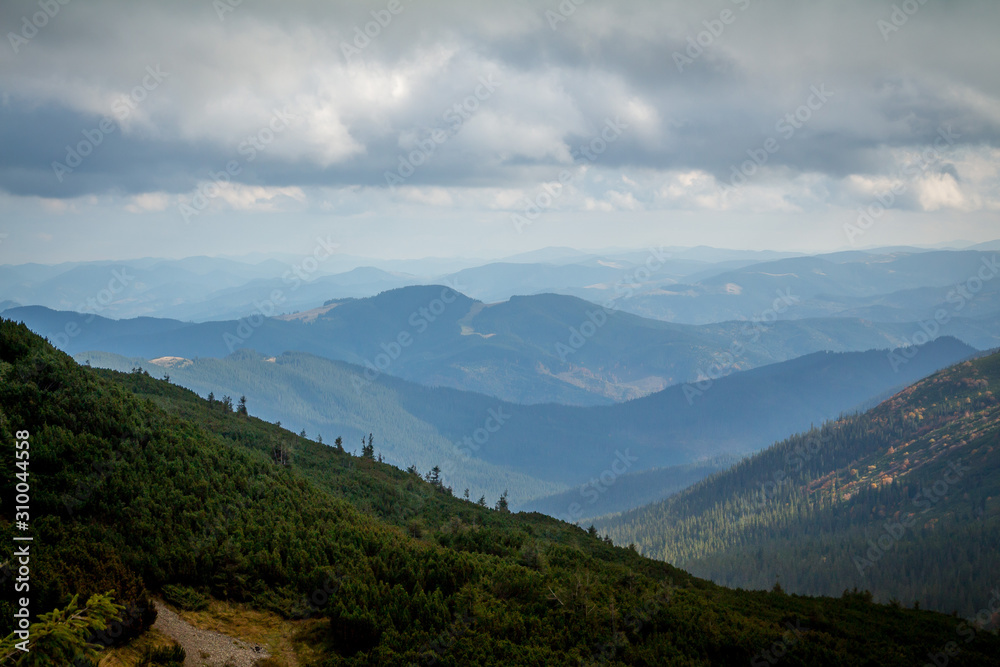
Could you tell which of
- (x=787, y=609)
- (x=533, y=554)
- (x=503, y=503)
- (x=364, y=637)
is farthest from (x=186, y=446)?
(x=503, y=503)

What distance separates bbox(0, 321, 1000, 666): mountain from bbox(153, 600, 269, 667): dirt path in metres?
0.84

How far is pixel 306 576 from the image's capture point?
74.2ft

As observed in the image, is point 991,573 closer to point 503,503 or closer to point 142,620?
point 503,503

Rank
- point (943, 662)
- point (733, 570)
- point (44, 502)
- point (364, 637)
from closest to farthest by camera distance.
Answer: point (364, 637), point (44, 502), point (943, 662), point (733, 570)

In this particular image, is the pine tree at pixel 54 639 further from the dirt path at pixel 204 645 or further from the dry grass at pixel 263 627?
the dry grass at pixel 263 627

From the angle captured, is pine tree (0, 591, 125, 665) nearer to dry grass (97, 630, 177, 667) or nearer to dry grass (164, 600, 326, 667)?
dry grass (97, 630, 177, 667)

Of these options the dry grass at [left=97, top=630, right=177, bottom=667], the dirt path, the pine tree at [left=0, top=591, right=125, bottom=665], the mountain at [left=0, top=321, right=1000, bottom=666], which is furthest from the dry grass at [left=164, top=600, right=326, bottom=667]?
the pine tree at [left=0, top=591, right=125, bottom=665]

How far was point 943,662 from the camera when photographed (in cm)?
2531

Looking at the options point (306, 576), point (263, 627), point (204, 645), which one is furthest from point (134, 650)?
point (306, 576)

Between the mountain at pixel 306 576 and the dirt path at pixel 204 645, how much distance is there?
2.77 ft

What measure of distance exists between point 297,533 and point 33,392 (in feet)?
45.3

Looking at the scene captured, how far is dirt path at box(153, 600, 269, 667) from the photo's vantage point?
57.7ft

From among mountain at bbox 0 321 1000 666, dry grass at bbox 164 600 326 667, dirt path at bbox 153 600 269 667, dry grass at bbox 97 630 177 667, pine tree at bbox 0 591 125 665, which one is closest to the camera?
pine tree at bbox 0 591 125 665

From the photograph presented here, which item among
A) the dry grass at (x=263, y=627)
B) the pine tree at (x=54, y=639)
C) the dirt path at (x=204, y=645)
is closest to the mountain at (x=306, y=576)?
the dry grass at (x=263, y=627)
